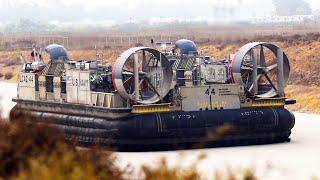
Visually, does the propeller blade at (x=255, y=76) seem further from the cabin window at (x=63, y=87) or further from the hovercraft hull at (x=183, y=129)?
the cabin window at (x=63, y=87)

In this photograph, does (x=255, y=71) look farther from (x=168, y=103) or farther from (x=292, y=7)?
(x=292, y=7)

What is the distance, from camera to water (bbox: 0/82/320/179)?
19438 mm

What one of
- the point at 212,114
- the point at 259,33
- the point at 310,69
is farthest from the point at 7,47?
the point at 212,114

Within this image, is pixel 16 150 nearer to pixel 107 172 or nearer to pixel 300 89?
pixel 107 172

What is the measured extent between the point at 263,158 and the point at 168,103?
3260 millimetres

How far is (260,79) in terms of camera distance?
89.5 feet

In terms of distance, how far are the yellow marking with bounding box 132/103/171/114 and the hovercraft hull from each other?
13 cm

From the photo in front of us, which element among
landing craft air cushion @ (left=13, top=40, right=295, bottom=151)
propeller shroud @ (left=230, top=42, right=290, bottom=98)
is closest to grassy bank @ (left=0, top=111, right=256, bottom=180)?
landing craft air cushion @ (left=13, top=40, right=295, bottom=151)

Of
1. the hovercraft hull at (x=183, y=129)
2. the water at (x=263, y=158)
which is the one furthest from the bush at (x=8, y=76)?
the hovercraft hull at (x=183, y=129)

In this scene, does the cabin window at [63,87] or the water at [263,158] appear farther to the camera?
the cabin window at [63,87]

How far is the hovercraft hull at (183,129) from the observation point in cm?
2367

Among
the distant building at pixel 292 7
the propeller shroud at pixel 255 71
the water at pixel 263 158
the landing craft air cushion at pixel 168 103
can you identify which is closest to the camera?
the water at pixel 263 158

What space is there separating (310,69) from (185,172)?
109ft

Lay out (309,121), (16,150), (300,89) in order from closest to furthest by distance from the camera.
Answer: (16,150) < (309,121) < (300,89)
